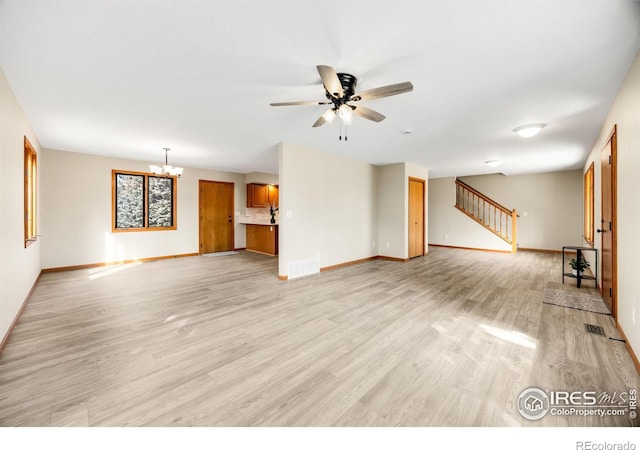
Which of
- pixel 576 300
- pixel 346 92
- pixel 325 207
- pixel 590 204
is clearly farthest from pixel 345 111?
pixel 590 204

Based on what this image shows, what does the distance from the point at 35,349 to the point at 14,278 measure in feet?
3.53

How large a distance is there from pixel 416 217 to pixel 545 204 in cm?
435

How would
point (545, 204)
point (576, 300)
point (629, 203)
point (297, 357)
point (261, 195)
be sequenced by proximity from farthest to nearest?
1. point (261, 195)
2. point (545, 204)
3. point (576, 300)
4. point (629, 203)
5. point (297, 357)

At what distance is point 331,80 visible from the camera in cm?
210

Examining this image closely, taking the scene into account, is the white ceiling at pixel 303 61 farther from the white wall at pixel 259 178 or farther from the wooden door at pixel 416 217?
the white wall at pixel 259 178

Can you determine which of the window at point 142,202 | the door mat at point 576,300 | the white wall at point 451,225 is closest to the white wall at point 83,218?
the window at point 142,202

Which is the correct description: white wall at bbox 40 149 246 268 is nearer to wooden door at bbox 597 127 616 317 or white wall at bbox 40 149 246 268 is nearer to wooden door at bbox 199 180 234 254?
wooden door at bbox 199 180 234 254

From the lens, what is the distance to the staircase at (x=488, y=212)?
8.20 meters

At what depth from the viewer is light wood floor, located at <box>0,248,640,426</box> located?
5.30ft

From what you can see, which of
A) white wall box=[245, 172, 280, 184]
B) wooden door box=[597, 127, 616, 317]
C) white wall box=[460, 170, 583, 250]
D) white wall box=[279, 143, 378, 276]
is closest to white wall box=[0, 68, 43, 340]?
white wall box=[279, 143, 378, 276]

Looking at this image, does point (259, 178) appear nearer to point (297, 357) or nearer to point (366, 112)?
point (366, 112)

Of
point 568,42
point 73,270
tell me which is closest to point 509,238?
point 568,42

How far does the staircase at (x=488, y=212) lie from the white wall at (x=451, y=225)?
0.60 ft
